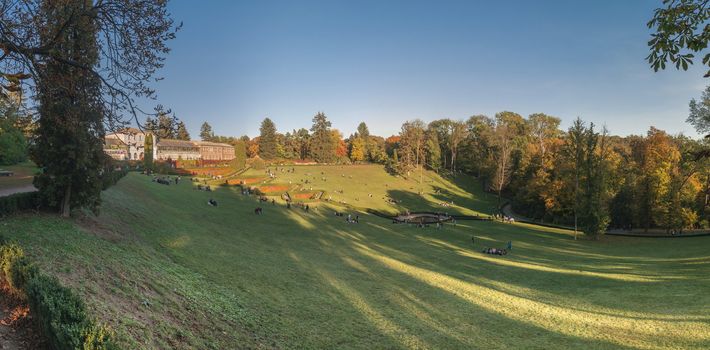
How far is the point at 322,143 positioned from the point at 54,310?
9902 cm

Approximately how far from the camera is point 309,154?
366ft

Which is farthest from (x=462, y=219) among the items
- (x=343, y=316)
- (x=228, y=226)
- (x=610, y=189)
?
(x=343, y=316)

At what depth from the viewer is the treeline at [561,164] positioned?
43.2 meters

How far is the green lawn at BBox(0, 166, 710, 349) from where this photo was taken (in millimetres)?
11188

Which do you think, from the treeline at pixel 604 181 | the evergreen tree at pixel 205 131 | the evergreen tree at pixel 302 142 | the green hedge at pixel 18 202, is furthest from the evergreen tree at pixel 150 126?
the evergreen tree at pixel 205 131

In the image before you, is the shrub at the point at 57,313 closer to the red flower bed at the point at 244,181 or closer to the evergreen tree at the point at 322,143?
the red flower bed at the point at 244,181

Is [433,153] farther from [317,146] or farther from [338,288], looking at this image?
[338,288]

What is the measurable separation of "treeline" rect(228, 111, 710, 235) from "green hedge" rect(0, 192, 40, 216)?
2185 cm

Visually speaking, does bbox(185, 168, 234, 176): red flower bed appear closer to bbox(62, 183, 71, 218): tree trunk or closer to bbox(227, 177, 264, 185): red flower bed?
bbox(227, 177, 264, 185): red flower bed

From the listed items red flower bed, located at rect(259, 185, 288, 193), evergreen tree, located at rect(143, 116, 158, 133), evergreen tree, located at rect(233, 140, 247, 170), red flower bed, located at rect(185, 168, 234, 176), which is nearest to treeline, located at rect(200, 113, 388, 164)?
evergreen tree, located at rect(233, 140, 247, 170)

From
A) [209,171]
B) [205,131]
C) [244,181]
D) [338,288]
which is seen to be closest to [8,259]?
[338,288]

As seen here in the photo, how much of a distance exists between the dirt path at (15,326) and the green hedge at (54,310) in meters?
0.28

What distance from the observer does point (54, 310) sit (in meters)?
6.63

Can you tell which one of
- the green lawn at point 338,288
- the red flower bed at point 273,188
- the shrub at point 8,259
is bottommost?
the green lawn at point 338,288
